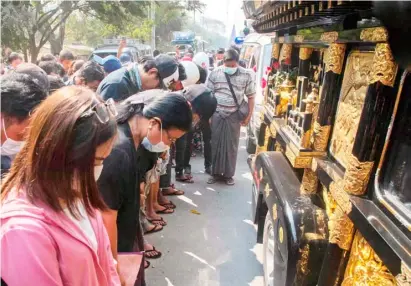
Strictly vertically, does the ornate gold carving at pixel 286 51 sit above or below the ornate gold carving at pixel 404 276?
above

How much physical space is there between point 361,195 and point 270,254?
4.62 feet

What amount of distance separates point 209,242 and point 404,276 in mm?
2504

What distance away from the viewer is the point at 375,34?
4.61ft

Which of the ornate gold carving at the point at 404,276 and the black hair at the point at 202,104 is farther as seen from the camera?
the black hair at the point at 202,104

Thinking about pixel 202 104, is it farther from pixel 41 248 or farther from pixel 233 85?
pixel 41 248

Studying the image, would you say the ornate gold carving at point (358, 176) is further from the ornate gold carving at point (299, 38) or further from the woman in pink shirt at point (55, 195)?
the ornate gold carving at point (299, 38)

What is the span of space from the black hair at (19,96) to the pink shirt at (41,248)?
0.90 metres

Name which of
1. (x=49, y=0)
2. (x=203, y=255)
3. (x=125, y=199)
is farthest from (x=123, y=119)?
(x=49, y=0)

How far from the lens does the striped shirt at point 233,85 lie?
15.3 ft

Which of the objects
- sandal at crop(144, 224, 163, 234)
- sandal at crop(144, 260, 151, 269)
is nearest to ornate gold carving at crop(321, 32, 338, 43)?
sandal at crop(144, 260, 151, 269)

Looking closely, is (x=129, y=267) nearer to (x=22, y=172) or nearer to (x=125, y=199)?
(x=125, y=199)

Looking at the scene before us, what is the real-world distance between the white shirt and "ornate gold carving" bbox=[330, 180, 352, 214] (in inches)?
40.7

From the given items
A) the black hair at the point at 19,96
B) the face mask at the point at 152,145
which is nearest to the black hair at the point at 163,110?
the face mask at the point at 152,145

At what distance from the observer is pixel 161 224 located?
3744 mm
